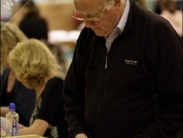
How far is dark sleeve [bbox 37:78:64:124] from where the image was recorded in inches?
129

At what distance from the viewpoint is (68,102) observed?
2.83m

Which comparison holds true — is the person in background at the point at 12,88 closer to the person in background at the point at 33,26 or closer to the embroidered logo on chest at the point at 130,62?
the embroidered logo on chest at the point at 130,62

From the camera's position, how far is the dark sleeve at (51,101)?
10.8 ft

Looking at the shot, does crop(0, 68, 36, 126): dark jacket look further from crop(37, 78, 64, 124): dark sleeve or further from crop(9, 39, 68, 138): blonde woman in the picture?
crop(37, 78, 64, 124): dark sleeve

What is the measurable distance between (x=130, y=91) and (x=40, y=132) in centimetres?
96

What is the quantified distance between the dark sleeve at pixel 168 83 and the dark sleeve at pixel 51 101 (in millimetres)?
954

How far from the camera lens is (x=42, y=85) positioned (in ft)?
11.3

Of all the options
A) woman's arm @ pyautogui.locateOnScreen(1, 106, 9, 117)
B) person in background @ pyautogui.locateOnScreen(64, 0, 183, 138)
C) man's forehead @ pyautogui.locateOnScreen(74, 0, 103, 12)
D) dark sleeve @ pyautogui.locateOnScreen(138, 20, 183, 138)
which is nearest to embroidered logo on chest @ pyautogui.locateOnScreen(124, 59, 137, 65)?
person in background @ pyautogui.locateOnScreen(64, 0, 183, 138)

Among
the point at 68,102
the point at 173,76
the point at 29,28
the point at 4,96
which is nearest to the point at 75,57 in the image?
the point at 68,102

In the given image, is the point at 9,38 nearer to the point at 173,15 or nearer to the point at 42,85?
the point at 42,85

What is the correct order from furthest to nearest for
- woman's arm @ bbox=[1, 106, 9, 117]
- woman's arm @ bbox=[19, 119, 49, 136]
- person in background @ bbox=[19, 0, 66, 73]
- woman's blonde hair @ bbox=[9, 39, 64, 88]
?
person in background @ bbox=[19, 0, 66, 73]
woman's arm @ bbox=[1, 106, 9, 117]
woman's blonde hair @ bbox=[9, 39, 64, 88]
woman's arm @ bbox=[19, 119, 49, 136]

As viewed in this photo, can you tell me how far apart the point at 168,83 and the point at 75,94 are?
60 centimetres

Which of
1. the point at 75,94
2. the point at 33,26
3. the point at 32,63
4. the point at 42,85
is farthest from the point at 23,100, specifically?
the point at 33,26

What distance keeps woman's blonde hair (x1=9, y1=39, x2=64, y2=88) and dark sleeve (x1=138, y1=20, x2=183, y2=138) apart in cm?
111
